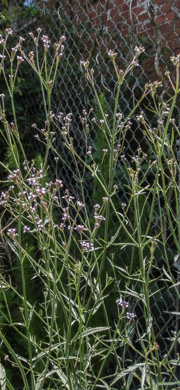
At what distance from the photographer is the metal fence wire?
3.06 metres

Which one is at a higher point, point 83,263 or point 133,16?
point 133,16

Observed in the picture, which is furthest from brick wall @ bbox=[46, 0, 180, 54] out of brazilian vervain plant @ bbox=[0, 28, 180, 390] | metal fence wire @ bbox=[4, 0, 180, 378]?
brazilian vervain plant @ bbox=[0, 28, 180, 390]

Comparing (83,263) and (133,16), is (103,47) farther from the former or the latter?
(83,263)

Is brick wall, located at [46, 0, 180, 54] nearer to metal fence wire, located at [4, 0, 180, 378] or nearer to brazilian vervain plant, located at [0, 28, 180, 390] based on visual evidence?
metal fence wire, located at [4, 0, 180, 378]

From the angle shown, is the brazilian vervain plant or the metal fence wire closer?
the brazilian vervain plant

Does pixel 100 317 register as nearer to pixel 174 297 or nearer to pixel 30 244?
pixel 174 297

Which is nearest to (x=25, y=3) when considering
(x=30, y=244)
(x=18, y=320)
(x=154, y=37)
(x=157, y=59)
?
(x=154, y=37)

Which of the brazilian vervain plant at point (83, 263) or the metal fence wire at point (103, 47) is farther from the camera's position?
the metal fence wire at point (103, 47)

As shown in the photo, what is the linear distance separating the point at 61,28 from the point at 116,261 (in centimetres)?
169

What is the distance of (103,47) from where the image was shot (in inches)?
141

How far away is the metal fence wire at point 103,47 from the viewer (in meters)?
3.06

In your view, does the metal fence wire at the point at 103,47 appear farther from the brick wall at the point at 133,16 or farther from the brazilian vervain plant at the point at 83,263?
the brazilian vervain plant at the point at 83,263

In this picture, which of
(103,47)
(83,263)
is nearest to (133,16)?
(103,47)

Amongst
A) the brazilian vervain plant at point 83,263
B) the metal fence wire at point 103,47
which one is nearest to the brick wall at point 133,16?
the metal fence wire at point 103,47
